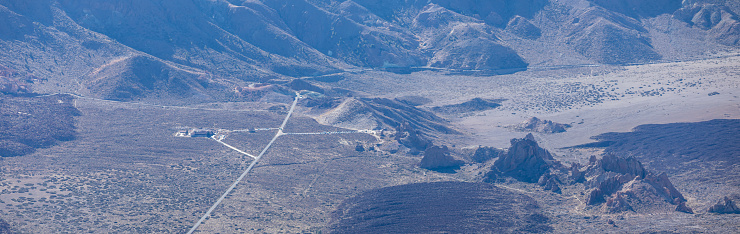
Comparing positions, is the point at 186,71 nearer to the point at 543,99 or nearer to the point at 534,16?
the point at 543,99

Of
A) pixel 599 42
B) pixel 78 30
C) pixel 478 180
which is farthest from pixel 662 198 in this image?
pixel 78 30

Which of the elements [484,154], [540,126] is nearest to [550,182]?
[484,154]

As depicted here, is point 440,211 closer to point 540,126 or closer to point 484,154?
point 484,154

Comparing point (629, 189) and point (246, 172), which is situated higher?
point (629, 189)

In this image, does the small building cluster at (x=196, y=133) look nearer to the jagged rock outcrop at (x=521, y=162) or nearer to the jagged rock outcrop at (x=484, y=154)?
the jagged rock outcrop at (x=484, y=154)

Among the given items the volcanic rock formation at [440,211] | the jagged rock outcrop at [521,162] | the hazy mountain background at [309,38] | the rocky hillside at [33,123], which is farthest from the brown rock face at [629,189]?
the hazy mountain background at [309,38]

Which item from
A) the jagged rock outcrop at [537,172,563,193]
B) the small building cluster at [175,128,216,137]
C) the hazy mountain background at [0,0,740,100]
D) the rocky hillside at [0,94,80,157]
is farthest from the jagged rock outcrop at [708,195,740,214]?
the hazy mountain background at [0,0,740,100]

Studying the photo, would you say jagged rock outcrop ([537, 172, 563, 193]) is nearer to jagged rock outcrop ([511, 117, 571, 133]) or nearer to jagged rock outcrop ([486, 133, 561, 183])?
jagged rock outcrop ([486, 133, 561, 183])
